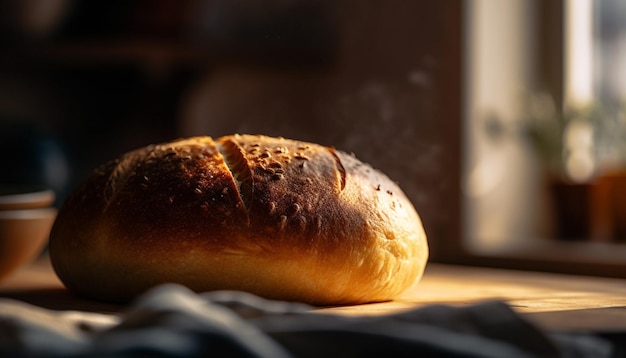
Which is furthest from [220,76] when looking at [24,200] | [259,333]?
[259,333]

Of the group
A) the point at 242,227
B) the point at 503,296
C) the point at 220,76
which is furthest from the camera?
the point at 220,76

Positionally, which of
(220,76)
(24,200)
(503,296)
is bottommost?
(503,296)

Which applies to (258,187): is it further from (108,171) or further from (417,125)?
(417,125)

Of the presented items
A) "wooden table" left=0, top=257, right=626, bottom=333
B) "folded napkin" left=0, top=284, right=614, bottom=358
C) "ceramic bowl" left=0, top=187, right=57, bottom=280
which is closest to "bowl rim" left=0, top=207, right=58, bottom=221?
"ceramic bowl" left=0, top=187, right=57, bottom=280

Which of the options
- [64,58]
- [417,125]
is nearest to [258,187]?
[417,125]

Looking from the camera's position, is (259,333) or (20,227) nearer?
(259,333)

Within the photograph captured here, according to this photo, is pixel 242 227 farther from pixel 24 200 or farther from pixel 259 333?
pixel 24 200

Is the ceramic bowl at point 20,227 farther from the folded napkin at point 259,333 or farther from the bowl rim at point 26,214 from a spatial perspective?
the folded napkin at point 259,333
